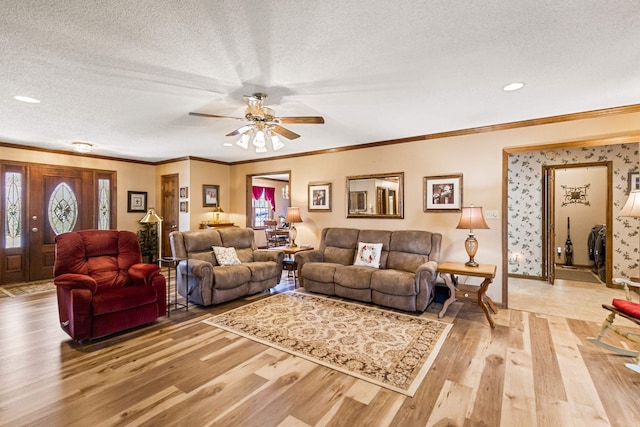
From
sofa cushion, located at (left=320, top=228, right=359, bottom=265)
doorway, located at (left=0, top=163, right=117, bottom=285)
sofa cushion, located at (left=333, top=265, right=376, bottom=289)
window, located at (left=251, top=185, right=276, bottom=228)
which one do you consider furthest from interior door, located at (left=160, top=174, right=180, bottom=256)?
sofa cushion, located at (left=333, top=265, right=376, bottom=289)

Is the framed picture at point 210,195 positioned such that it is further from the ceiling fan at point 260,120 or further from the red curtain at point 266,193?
the ceiling fan at point 260,120

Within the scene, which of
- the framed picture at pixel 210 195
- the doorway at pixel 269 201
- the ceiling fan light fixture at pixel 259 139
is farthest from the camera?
the doorway at pixel 269 201

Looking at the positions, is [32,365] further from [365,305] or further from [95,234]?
[365,305]

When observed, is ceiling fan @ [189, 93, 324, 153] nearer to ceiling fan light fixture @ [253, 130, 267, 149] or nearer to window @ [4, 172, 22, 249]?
ceiling fan light fixture @ [253, 130, 267, 149]

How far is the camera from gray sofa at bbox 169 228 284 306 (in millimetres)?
3875

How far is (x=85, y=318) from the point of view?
2818mm

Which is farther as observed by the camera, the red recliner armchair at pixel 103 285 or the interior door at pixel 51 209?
the interior door at pixel 51 209

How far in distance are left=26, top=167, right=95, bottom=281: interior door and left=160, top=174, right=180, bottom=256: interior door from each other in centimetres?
135

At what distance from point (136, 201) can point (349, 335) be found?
234 inches

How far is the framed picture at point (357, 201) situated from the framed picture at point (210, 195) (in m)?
3.29

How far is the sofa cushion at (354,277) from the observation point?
156 inches

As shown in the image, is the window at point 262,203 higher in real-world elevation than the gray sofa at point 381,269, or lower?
higher

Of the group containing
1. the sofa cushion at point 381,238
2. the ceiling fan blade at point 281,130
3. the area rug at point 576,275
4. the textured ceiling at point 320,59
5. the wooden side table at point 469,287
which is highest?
the textured ceiling at point 320,59

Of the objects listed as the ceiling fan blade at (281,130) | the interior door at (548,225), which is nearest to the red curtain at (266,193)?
the ceiling fan blade at (281,130)
